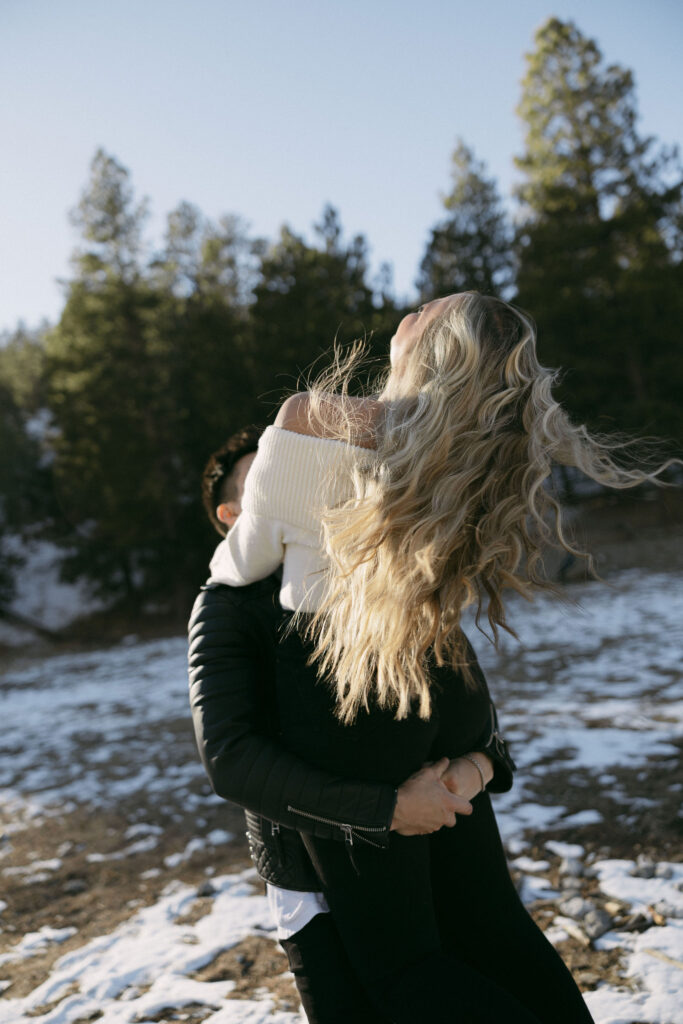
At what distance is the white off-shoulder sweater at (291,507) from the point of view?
139cm

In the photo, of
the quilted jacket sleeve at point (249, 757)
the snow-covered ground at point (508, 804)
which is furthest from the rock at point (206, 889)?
the quilted jacket sleeve at point (249, 757)

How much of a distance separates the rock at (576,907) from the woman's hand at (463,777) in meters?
1.67

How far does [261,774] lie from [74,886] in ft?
9.99

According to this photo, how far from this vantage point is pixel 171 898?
134 inches

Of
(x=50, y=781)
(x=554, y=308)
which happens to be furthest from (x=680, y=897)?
(x=554, y=308)

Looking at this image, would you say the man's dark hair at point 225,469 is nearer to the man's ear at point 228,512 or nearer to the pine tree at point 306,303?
the man's ear at point 228,512

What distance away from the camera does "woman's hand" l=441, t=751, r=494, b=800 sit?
1.49 meters

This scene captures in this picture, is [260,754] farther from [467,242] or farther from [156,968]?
[467,242]

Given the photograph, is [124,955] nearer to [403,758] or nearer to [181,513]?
[403,758]

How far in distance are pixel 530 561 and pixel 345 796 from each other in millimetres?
622

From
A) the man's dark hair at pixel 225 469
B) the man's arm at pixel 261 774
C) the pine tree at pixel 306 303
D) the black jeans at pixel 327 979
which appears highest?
the pine tree at pixel 306 303

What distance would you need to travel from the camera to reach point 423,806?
1391mm

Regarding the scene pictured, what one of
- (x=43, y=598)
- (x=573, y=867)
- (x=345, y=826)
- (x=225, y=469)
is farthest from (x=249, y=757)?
(x=43, y=598)

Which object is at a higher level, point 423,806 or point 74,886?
point 423,806
